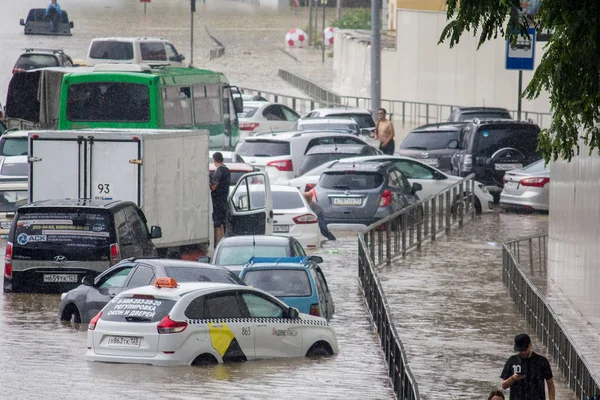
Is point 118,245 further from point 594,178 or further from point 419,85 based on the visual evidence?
point 419,85

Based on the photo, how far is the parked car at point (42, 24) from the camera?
2447 inches

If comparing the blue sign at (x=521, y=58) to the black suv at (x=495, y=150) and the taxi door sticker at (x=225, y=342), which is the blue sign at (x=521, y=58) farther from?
the taxi door sticker at (x=225, y=342)

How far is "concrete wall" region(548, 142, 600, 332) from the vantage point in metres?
20.9

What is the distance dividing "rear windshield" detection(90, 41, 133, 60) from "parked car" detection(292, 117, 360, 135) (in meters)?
7.98

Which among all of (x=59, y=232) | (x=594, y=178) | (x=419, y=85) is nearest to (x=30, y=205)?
(x=59, y=232)

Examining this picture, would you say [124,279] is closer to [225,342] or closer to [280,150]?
[225,342]

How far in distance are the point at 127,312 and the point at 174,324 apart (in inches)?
→ 25.1

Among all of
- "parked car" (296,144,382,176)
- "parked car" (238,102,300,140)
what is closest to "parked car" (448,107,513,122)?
"parked car" (238,102,300,140)

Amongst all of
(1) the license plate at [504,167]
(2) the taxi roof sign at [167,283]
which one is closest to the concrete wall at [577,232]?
(2) the taxi roof sign at [167,283]

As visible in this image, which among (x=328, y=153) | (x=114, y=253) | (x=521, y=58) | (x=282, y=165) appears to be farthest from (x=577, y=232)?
(x=282, y=165)

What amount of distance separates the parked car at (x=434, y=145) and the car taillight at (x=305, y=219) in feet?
28.8

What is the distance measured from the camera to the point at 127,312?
1582 cm

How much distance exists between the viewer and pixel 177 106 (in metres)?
31.9

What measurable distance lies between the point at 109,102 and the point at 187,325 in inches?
611
